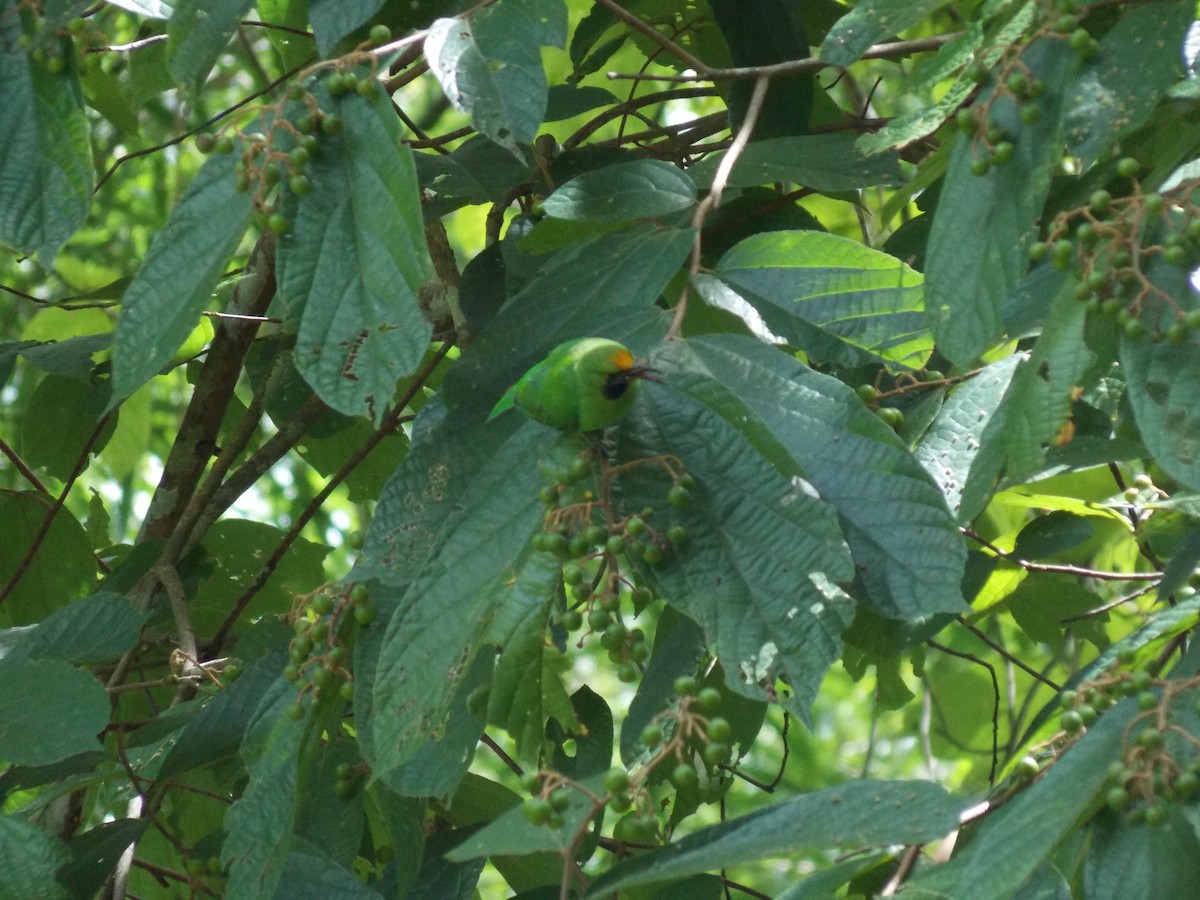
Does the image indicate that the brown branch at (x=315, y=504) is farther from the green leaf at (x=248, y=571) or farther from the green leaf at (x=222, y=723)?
the green leaf at (x=222, y=723)

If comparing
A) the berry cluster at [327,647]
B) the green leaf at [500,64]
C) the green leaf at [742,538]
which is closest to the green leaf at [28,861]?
the berry cluster at [327,647]

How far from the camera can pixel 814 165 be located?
124cm

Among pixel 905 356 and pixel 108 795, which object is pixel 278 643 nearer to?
pixel 108 795

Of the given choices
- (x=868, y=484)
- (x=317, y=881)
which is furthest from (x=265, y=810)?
(x=868, y=484)

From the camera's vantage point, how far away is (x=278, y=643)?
1341 mm

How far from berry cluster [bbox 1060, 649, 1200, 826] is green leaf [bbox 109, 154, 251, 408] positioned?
70 cm

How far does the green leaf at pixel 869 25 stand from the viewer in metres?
1.02

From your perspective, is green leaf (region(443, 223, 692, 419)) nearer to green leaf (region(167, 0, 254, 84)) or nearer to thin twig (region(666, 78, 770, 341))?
thin twig (region(666, 78, 770, 341))

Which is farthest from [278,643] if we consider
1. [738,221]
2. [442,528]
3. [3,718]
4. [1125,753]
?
[1125,753]

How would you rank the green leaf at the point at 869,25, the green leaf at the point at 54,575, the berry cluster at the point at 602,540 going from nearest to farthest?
the berry cluster at the point at 602,540 < the green leaf at the point at 869,25 < the green leaf at the point at 54,575

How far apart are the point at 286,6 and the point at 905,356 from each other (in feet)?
2.96

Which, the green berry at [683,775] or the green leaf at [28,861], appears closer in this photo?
the green berry at [683,775]

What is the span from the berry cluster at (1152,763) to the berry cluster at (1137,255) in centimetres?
23

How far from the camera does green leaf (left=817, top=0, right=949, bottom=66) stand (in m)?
1.02
